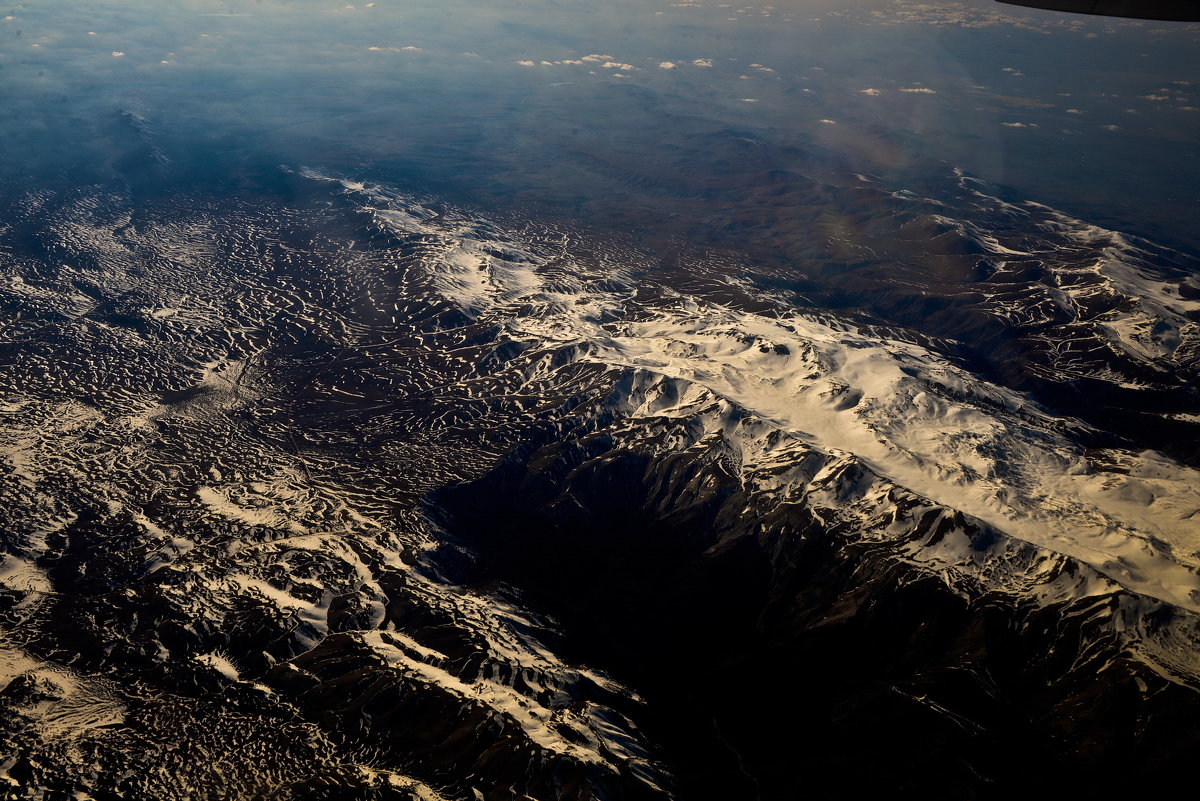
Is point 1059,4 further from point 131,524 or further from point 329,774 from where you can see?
point 131,524

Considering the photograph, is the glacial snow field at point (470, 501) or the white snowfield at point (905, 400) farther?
the white snowfield at point (905, 400)

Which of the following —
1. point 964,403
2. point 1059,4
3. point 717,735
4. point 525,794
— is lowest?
point 717,735

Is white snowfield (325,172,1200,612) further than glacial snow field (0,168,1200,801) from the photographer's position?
Yes

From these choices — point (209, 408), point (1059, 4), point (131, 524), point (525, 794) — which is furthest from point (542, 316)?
point (1059, 4)

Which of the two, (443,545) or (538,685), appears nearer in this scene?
(538,685)

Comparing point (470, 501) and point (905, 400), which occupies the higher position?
point (905, 400)

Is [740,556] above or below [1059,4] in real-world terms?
below

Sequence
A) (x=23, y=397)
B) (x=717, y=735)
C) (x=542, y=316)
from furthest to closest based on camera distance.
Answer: (x=542, y=316), (x=23, y=397), (x=717, y=735)

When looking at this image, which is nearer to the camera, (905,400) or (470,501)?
(470,501)
